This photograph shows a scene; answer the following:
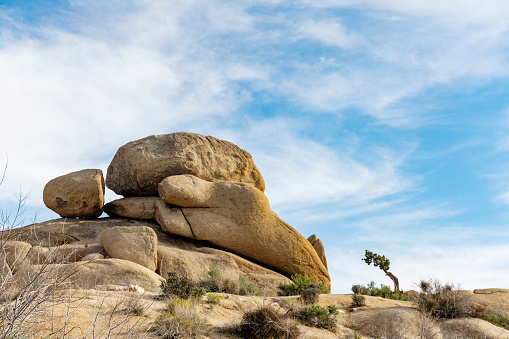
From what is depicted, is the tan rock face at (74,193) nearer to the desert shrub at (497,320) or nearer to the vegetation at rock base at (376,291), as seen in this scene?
the vegetation at rock base at (376,291)

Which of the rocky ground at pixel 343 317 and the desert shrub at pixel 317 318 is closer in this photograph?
the rocky ground at pixel 343 317

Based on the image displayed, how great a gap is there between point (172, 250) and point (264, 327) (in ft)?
32.1

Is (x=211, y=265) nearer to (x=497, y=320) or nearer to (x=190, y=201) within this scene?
(x=190, y=201)

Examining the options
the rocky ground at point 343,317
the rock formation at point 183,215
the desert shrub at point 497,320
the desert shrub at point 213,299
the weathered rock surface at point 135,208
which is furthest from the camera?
the weathered rock surface at point 135,208

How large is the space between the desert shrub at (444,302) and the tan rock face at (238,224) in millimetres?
7699

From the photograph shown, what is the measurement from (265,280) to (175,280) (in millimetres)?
8510

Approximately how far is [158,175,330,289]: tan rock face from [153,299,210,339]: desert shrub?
426 inches

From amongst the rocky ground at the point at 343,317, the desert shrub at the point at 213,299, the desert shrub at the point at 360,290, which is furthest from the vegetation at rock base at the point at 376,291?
the desert shrub at the point at 213,299

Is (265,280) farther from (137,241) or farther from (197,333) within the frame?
(197,333)

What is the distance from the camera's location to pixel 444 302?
1616cm

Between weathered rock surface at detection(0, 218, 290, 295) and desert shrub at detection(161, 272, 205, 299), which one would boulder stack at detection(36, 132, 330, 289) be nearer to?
weathered rock surface at detection(0, 218, 290, 295)

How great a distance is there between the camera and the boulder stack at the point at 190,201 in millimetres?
22688

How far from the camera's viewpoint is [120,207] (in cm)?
2398

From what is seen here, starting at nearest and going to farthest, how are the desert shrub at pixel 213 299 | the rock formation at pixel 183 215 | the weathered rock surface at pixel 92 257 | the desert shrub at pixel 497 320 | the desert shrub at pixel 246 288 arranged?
the desert shrub at pixel 213 299, the desert shrub at pixel 497 320, the desert shrub at pixel 246 288, the weathered rock surface at pixel 92 257, the rock formation at pixel 183 215
